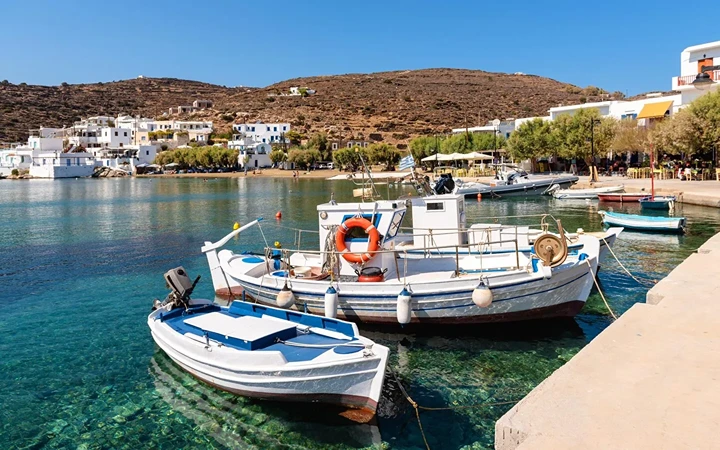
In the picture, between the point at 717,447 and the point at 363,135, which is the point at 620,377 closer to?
the point at 717,447

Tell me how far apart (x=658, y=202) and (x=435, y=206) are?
72.9 feet

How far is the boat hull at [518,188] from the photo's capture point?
46656mm

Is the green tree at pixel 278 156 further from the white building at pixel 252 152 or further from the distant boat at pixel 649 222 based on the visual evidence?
the distant boat at pixel 649 222

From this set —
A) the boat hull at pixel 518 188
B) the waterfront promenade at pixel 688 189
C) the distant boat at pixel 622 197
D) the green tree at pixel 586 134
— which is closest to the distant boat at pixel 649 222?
the waterfront promenade at pixel 688 189

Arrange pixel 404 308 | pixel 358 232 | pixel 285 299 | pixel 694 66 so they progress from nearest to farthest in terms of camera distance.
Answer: pixel 404 308
pixel 285 299
pixel 358 232
pixel 694 66

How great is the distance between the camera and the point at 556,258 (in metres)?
11.5

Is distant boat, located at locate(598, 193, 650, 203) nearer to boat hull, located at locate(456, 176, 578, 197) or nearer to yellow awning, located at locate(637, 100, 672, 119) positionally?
boat hull, located at locate(456, 176, 578, 197)

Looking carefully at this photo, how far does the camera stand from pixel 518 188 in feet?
155

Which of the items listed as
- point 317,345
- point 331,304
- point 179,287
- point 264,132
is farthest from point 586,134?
point 264,132

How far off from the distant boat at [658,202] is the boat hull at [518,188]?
15142 millimetres

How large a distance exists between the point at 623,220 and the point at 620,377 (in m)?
22.0

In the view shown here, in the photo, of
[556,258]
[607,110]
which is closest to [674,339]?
[556,258]

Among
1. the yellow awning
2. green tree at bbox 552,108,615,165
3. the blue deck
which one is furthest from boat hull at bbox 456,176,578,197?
the blue deck

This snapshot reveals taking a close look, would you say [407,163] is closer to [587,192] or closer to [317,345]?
[317,345]
